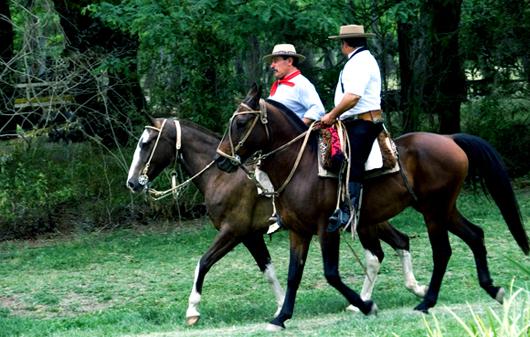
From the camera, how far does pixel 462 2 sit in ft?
60.6

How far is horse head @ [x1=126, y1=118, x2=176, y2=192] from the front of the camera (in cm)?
1068

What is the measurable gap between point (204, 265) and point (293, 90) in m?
1.98

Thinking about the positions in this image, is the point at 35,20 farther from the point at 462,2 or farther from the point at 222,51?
the point at 462,2

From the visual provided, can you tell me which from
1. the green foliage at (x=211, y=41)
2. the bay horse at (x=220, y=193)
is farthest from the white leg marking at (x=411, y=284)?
the green foliage at (x=211, y=41)

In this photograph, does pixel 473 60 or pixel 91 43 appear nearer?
pixel 91 43

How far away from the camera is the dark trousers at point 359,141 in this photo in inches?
347

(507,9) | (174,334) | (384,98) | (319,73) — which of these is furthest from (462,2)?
(174,334)

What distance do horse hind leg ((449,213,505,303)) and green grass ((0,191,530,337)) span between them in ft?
0.69

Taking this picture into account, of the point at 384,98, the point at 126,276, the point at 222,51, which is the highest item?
the point at 222,51

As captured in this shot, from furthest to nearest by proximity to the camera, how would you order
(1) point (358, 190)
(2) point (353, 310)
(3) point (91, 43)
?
1. (3) point (91, 43)
2. (2) point (353, 310)
3. (1) point (358, 190)

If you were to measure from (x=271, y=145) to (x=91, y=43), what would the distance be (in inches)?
359

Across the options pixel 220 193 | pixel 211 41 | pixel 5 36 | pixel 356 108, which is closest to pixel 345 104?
pixel 356 108

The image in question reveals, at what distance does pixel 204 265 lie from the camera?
399 inches

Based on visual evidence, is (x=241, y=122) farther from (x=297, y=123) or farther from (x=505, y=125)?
(x=505, y=125)
